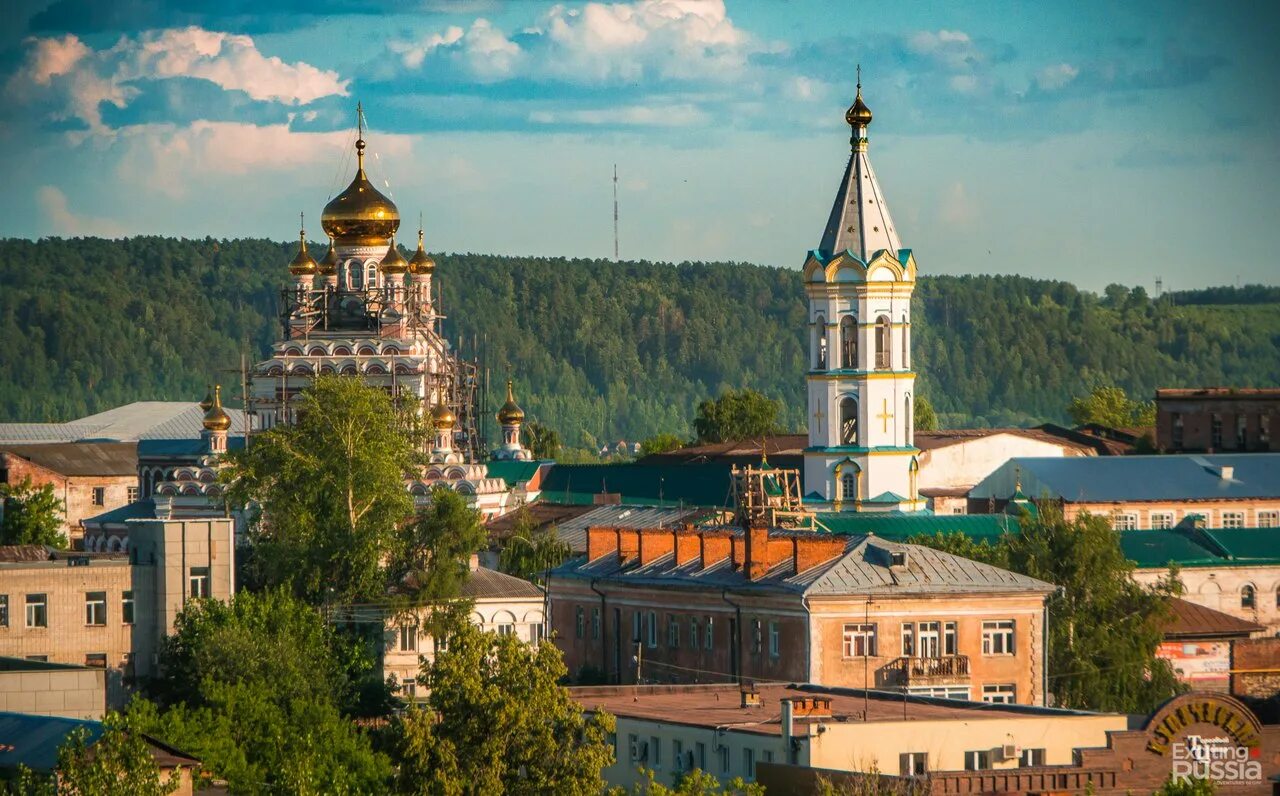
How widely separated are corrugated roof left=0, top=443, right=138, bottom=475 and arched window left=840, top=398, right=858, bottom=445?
4946 cm

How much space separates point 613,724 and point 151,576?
1981 cm

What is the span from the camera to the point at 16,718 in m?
38.0

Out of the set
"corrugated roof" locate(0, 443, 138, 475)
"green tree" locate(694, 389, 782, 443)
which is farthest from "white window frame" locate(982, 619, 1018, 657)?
"green tree" locate(694, 389, 782, 443)

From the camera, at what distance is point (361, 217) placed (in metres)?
86.0

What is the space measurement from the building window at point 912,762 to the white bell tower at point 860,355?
27985mm

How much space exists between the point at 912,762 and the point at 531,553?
101 feet

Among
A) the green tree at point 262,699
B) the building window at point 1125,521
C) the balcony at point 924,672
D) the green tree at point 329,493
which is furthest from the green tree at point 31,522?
the balcony at point 924,672

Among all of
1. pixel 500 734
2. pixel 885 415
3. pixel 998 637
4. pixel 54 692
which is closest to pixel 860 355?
pixel 885 415

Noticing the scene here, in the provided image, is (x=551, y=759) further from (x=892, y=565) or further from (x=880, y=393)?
(x=880, y=393)

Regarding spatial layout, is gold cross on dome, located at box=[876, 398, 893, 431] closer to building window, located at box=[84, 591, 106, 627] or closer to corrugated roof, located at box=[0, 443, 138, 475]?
building window, located at box=[84, 591, 106, 627]

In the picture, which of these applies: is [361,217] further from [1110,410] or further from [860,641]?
[1110,410]

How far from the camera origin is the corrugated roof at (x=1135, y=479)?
75688 mm

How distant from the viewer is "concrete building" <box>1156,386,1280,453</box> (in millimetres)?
91438

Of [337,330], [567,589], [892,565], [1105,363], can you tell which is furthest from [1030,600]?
[1105,363]
